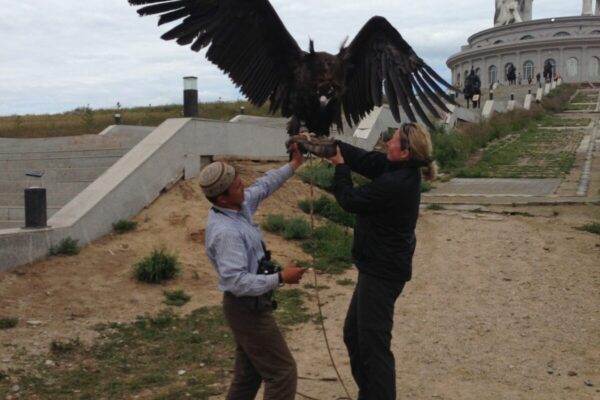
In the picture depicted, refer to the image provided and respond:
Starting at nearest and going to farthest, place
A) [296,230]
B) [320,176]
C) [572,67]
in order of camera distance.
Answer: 1. [296,230]
2. [320,176]
3. [572,67]

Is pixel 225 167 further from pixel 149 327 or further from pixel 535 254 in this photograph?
pixel 535 254

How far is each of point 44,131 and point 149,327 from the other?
1319cm

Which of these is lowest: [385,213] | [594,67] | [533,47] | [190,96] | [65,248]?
[65,248]

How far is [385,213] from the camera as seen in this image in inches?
156

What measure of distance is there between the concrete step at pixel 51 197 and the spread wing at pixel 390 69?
6.03 metres

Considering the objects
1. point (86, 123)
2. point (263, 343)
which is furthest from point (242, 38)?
point (86, 123)

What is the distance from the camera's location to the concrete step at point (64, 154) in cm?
1066

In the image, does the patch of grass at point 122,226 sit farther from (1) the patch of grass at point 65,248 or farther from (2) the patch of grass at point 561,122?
(2) the patch of grass at point 561,122

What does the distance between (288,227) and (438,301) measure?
8.57 ft

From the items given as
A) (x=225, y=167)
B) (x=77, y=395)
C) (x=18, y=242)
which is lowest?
(x=77, y=395)

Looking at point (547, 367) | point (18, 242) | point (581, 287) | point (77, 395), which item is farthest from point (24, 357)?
point (581, 287)

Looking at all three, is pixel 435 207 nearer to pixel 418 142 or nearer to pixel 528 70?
pixel 418 142

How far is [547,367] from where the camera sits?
5262 millimetres

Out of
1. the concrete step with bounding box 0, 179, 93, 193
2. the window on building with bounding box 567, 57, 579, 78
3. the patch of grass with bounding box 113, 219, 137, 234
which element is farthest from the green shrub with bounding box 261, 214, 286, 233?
the window on building with bounding box 567, 57, 579, 78
